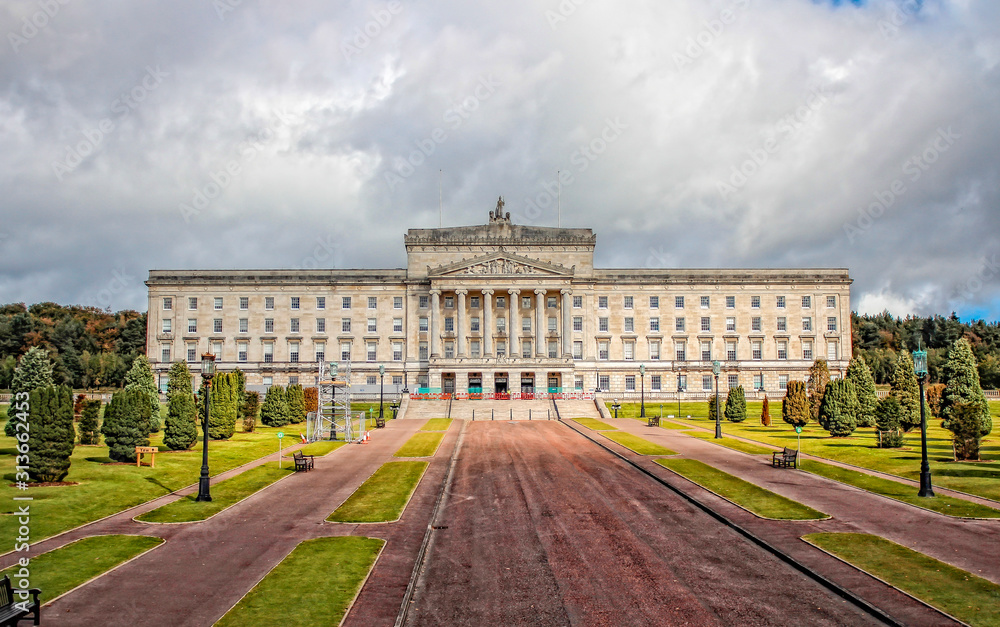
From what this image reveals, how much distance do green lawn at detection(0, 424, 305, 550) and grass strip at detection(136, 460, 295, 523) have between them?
1628mm

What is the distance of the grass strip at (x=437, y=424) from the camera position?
2330 inches

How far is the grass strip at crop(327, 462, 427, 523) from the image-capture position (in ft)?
78.7

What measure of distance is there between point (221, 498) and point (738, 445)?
1297 inches

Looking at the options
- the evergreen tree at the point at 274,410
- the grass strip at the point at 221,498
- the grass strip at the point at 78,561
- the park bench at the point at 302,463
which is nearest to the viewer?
the grass strip at the point at 78,561

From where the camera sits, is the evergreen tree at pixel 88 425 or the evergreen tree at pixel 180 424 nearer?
the evergreen tree at pixel 180 424

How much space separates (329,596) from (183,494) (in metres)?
15.9

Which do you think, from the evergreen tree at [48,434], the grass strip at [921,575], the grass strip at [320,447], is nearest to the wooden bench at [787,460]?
the grass strip at [921,575]

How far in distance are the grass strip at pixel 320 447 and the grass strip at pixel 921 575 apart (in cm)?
3048

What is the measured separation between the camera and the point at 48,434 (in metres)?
28.2

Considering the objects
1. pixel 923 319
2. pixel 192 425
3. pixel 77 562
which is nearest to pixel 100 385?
pixel 192 425

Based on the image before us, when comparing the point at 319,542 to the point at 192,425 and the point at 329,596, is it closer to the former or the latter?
the point at 329,596

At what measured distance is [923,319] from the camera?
152000mm

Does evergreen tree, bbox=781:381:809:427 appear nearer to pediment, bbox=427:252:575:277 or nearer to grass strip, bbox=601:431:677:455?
grass strip, bbox=601:431:677:455

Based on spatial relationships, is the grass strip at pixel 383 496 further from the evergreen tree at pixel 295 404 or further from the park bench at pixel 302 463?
the evergreen tree at pixel 295 404
